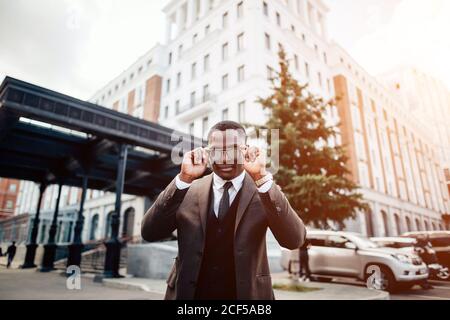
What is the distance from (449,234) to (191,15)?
21.9 meters

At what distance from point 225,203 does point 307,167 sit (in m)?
7.12

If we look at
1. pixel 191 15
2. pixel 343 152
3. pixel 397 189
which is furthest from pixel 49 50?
pixel 397 189

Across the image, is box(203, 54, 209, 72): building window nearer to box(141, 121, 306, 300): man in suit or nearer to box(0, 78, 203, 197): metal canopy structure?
box(0, 78, 203, 197): metal canopy structure

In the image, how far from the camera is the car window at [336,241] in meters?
7.21

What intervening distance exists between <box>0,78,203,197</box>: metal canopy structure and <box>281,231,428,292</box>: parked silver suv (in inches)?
189

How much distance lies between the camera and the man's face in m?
1.59

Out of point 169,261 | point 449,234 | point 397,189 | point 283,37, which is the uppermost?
point 283,37

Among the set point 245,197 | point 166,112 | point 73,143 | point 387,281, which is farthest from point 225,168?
point 166,112

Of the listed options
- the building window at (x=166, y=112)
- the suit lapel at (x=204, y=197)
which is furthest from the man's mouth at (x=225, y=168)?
the building window at (x=166, y=112)

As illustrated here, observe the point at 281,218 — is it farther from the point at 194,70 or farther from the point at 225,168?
the point at 194,70

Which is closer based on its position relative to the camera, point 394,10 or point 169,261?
point 394,10

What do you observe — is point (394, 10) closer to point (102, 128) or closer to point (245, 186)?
point (245, 186)

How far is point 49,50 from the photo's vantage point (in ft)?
14.7
